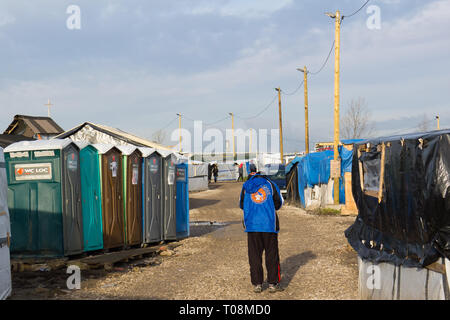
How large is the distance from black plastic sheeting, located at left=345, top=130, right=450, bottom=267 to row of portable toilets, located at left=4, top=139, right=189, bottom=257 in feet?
17.5

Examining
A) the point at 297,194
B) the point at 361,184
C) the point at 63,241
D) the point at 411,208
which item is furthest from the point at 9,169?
the point at 297,194

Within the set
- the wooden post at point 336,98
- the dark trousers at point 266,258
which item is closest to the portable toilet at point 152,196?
the dark trousers at point 266,258

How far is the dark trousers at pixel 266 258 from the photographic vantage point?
634 centimetres

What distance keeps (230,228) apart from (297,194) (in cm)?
830

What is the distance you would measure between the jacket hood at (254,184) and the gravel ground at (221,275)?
Result: 145cm

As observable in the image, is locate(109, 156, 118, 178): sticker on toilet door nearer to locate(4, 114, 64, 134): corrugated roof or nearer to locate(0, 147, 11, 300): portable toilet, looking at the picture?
Result: locate(0, 147, 11, 300): portable toilet

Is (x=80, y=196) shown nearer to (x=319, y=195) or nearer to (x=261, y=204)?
(x=261, y=204)

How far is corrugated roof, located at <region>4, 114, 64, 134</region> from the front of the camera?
27.2 metres

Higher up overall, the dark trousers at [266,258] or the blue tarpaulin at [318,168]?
the blue tarpaulin at [318,168]

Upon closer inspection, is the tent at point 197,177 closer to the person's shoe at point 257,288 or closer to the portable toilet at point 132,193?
the portable toilet at point 132,193

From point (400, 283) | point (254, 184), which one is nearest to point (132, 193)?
point (254, 184)

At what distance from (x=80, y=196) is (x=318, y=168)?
41.3 ft

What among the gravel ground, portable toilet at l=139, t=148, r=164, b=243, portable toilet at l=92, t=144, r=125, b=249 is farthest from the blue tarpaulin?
portable toilet at l=92, t=144, r=125, b=249

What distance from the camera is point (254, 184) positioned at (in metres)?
6.53
